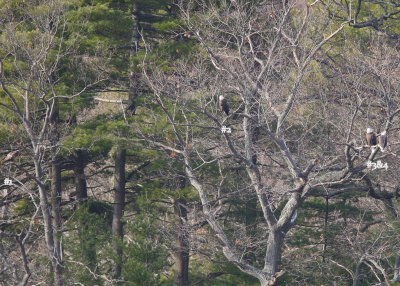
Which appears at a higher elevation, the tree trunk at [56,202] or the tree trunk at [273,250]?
the tree trunk at [56,202]

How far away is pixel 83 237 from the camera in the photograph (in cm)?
1678

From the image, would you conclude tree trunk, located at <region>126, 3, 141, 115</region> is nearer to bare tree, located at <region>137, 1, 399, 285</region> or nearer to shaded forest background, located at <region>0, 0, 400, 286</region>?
shaded forest background, located at <region>0, 0, 400, 286</region>

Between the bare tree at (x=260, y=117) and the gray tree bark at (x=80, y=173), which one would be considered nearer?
the bare tree at (x=260, y=117)

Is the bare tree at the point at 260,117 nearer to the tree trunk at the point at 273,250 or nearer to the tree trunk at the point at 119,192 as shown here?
the tree trunk at the point at 273,250

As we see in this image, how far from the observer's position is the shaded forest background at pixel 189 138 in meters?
15.7

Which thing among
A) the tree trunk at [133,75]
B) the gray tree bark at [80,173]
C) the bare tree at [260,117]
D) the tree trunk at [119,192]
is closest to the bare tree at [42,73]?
the gray tree bark at [80,173]

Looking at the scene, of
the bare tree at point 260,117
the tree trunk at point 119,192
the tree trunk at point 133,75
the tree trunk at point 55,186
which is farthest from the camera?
the tree trunk at point 119,192

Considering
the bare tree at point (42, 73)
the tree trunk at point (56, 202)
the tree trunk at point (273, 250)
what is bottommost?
the tree trunk at point (273, 250)

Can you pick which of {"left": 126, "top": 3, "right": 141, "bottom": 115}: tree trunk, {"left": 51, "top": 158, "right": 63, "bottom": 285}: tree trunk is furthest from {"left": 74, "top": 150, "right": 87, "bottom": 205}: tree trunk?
{"left": 126, "top": 3, "right": 141, "bottom": 115}: tree trunk

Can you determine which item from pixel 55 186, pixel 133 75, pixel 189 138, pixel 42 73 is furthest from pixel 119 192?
pixel 42 73

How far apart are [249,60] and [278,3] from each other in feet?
7.91

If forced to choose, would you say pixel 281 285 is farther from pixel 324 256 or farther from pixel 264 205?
pixel 264 205

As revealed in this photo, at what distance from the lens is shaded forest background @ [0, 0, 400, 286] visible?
15656 millimetres

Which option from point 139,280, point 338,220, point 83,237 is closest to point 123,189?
point 83,237
